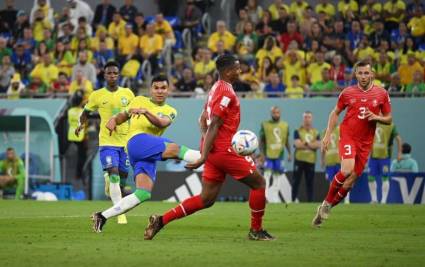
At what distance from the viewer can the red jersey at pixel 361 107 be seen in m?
17.5

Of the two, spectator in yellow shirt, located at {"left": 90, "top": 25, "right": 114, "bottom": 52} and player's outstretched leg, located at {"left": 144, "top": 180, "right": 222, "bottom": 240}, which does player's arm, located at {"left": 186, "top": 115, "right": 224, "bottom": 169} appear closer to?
player's outstretched leg, located at {"left": 144, "top": 180, "right": 222, "bottom": 240}

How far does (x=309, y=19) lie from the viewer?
3172 centimetres

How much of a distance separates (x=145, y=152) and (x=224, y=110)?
162 centimetres

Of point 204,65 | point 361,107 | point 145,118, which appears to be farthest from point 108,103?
point 204,65

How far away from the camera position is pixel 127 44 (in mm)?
33469

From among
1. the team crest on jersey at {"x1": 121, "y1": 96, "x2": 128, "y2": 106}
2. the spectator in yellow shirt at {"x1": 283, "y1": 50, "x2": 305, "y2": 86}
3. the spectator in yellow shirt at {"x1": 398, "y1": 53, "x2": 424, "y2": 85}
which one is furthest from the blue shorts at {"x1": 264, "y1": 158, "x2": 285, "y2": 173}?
the team crest on jersey at {"x1": 121, "y1": 96, "x2": 128, "y2": 106}

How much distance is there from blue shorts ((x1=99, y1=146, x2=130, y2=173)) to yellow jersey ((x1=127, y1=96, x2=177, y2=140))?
2.99 m

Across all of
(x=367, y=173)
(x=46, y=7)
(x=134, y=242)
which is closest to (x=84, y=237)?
(x=134, y=242)

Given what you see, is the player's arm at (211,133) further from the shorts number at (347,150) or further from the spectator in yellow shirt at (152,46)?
the spectator in yellow shirt at (152,46)

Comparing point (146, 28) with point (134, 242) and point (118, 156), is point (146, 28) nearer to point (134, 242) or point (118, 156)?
point (118, 156)

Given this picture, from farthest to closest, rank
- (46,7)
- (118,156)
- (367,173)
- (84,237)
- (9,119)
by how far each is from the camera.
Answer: (46,7) < (9,119) < (367,173) < (118,156) < (84,237)

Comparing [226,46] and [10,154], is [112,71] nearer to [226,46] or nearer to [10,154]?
[10,154]

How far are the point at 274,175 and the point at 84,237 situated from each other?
15.9 metres

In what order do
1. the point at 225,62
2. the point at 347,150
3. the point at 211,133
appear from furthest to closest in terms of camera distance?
the point at 347,150 → the point at 225,62 → the point at 211,133
